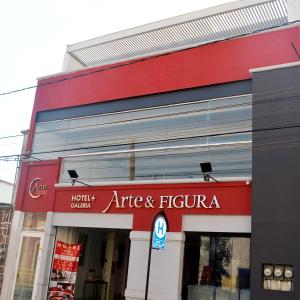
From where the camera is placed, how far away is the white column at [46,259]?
43.6 feet

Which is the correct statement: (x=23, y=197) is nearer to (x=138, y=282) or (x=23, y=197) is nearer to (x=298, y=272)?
(x=138, y=282)

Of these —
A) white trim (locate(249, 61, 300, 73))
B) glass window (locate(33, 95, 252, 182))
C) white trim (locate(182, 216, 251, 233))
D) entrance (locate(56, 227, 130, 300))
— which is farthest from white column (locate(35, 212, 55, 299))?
white trim (locate(249, 61, 300, 73))

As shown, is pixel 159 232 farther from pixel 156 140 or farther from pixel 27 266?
pixel 27 266

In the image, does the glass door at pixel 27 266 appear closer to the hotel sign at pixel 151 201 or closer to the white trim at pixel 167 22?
the hotel sign at pixel 151 201

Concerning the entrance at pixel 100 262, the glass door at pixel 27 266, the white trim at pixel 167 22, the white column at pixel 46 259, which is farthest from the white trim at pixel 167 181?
the white trim at pixel 167 22

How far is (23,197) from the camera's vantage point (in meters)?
14.9

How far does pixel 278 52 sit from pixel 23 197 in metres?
9.44

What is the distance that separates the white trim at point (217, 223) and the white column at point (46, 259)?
4671 millimetres

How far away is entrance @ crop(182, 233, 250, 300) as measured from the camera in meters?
10.8

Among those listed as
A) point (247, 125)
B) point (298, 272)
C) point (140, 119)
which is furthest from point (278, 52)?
point (298, 272)

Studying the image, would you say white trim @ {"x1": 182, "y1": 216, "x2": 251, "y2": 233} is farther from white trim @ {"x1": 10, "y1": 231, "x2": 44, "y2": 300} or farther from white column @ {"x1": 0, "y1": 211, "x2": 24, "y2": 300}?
white column @ {"x1": 0, "y1": 211, "x2": 24, "y2": 300}

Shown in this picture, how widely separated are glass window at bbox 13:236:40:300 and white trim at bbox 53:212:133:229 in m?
1.18

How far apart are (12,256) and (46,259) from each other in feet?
4.98

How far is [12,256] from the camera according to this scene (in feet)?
47.0
